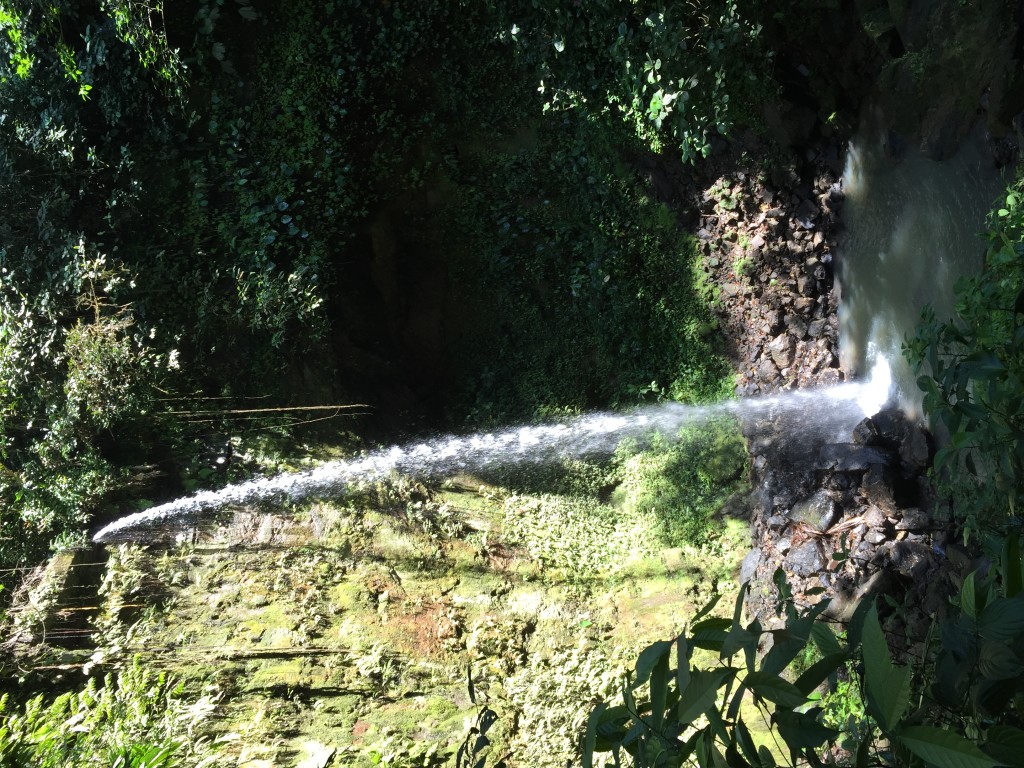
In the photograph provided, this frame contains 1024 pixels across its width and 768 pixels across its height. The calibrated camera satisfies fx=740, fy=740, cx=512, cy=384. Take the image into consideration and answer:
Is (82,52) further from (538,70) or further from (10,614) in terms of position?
(10,614)

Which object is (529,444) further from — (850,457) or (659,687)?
(659,687)

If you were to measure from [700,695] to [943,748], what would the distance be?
0.34 metres

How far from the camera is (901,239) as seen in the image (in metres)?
4.96

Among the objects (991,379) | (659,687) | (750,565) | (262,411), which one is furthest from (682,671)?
(262,411)

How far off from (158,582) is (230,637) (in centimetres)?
70

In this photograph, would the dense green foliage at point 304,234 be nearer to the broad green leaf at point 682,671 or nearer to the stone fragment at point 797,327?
the stone fragment at point 797,327

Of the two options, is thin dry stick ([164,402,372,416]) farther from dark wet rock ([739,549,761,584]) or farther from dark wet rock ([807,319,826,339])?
dark wet rock ([807,319,826,339])

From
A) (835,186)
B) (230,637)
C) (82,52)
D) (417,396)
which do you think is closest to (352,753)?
(230,637)

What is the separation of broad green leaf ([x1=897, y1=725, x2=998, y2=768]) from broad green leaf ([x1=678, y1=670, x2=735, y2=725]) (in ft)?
0.85

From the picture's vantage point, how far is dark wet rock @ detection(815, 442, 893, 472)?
4961 mm

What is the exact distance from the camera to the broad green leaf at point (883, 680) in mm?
1002

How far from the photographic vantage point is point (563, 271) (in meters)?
6.98

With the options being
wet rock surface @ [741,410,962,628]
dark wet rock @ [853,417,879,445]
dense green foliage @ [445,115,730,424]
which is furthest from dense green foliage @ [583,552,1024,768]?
dense green foliage @ [445,115,730,424]

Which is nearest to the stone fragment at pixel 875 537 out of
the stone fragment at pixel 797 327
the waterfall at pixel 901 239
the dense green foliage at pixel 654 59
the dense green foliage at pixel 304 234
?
the waterfall at pixel 901 239
